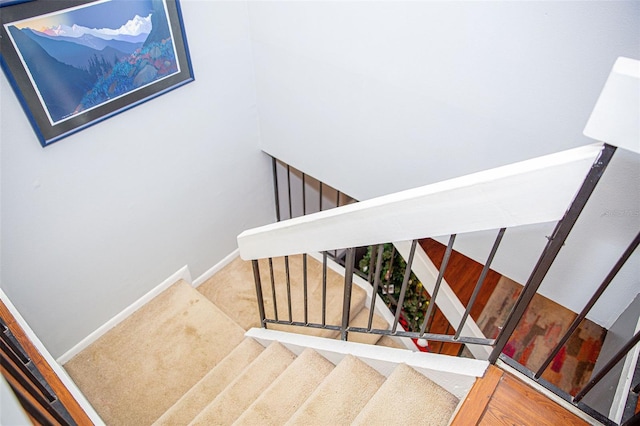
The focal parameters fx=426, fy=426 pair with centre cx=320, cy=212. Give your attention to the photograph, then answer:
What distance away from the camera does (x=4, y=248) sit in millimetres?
2109

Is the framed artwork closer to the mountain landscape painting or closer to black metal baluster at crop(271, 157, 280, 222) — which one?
the mountain landscape painting

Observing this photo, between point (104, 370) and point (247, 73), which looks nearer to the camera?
point (104, 370)

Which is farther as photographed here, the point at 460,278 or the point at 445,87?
the point at 460,278

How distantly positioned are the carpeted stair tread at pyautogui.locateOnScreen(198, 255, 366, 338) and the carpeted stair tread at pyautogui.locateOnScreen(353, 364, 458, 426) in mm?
1557

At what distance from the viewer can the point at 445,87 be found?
198 centimetres

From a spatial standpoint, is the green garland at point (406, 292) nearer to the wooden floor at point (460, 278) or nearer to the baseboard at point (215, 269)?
the wooden floor at point (460, 278)

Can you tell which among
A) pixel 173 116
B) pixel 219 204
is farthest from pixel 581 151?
pixel 219 204

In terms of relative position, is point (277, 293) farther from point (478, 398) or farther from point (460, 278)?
point (478, 398)

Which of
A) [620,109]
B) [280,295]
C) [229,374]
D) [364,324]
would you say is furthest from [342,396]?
[280,295]

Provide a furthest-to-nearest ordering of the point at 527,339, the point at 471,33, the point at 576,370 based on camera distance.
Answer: the point at 527,339 < the point at 576,370 < the point at 471,33

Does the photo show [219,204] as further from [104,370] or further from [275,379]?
[275,379]

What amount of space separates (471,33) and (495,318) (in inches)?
126

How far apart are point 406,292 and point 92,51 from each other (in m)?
2.71

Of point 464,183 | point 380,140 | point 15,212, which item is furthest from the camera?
point 380,140
